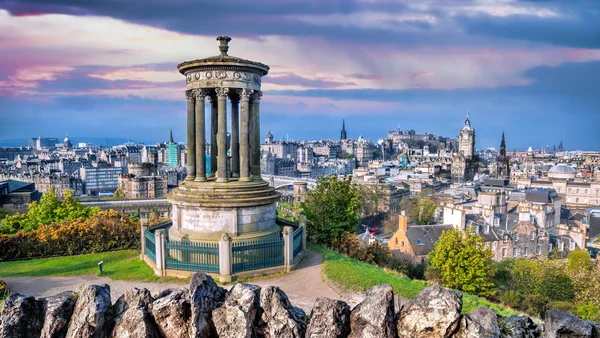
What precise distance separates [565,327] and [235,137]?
53.4 ft

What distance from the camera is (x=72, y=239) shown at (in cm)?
2306

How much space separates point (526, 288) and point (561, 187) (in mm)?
76480

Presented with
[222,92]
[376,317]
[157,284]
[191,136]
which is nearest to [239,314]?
[376,317]

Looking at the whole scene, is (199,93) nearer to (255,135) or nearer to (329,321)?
(255,135)

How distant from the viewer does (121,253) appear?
74.6 ft

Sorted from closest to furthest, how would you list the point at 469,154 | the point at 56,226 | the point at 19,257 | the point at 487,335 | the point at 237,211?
the point at 487,335 < the point at 237,211 < the point at 19,257 < the point at 56,226 < the point at 469,154

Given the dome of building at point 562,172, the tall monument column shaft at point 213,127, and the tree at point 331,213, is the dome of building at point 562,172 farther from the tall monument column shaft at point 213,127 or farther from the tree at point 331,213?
the tall monument column shaft at point 213,127

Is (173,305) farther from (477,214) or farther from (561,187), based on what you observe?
(561,187)

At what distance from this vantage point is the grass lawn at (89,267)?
18.3m

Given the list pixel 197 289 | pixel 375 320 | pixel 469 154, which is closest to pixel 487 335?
pixel 375 320

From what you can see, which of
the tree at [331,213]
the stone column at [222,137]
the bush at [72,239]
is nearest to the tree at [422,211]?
the tree at [331,213]

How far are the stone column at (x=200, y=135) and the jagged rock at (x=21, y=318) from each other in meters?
11.6

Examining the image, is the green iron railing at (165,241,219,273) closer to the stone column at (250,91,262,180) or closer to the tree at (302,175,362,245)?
the stone column at (250,91,262,180)

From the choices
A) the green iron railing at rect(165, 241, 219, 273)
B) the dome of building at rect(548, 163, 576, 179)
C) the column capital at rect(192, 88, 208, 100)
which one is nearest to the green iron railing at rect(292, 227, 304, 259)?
the green iron railing at rect(165, 241, 219, 273)
